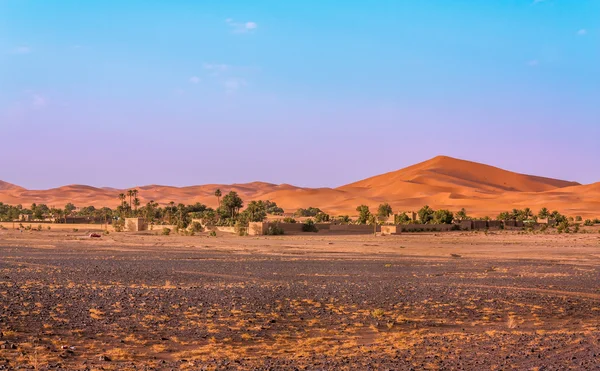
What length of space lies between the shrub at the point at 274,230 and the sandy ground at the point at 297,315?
30130 millimetres

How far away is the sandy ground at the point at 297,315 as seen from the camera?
477 inches

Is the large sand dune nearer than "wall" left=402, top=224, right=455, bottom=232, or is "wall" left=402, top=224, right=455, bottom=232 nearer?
"wall" left=402, top=224, right=455, bottom=232

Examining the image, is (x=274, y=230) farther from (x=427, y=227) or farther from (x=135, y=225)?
(x=135, y=225)

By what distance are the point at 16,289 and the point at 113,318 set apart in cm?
623

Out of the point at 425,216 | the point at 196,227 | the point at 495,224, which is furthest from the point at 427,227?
the point at 196,227

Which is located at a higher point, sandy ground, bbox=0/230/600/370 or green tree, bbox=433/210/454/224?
green tree, bbox=433/210/454/224

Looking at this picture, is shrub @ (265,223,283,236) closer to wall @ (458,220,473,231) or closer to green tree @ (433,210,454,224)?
green tree @ (433,210,454,224)

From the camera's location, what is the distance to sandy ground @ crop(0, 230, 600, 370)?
12.1 meters

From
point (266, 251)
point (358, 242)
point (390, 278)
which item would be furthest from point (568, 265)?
point (358, 242)

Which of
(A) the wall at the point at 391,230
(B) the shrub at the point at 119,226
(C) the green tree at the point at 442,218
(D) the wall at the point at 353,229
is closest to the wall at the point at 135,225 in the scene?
(B) the shrub at the point at 119,226

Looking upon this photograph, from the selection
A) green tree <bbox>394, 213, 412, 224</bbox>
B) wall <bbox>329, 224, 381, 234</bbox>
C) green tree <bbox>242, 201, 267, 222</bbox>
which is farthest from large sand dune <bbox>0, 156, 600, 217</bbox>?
wall <bbox>329, 224, 381, 234</bbox>

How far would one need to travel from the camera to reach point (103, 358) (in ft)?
39.0

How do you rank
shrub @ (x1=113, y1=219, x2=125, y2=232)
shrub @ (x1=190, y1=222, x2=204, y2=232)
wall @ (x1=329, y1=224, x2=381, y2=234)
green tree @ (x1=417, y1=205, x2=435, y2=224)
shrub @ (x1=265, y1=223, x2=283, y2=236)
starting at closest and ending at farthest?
shrub @ (x1=265, y1=223, x2=283, y2=236)
shrub @ (x1=190, y1=222, x2=204, y2=232)
wall @ (x1=329, y1=224, x2=381, y2=234)
shrub @ (x1=113, y1=219, x2=125, y2=232)
green tree @ (x1=417, y1=205, x2=435, y2=224)

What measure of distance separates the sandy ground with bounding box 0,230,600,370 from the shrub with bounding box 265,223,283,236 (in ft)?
98.9
